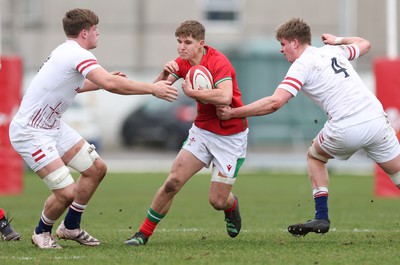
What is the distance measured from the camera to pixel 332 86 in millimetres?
9195

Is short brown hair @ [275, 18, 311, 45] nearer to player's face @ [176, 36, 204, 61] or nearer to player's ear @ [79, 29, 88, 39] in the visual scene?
player's face @ [176, 36, 204, 61]

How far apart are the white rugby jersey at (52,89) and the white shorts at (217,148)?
1311 millimetres

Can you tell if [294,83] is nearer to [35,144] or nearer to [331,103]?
[331,103]

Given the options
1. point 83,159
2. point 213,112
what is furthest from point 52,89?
point 213,112

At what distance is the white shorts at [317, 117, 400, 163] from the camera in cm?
916

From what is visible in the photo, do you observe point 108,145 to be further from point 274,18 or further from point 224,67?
point 224,67

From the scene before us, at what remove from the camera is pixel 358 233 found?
404 inches

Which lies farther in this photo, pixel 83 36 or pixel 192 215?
pixel 192 215

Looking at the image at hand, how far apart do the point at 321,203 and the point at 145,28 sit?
26.3 meters

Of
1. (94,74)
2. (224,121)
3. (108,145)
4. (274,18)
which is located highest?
(94,74)

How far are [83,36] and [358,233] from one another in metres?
3.59

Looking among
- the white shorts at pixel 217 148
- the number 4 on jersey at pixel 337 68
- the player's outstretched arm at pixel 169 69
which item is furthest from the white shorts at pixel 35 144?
the number 4 on jersey at pixel 337 68

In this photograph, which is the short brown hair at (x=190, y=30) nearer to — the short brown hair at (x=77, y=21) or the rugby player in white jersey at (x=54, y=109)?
the rugby player in white jersey at (x=54, y=109)

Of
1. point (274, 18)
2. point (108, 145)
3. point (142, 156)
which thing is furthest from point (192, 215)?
point (274, 18)
